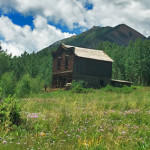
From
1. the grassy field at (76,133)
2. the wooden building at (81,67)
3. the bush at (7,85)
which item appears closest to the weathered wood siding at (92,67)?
the wooden building at (81,67)

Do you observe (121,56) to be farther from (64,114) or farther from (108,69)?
(64,114)

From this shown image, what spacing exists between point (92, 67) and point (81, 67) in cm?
227

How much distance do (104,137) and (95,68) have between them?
114 feet

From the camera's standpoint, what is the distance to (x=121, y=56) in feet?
191

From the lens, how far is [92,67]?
3981 cm

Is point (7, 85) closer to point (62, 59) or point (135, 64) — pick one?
point (62, 59)

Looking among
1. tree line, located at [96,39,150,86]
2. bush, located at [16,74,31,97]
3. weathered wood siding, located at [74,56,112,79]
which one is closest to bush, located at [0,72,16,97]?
bush, located at [16,74,31,97]

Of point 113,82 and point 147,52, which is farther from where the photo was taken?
point 147,52

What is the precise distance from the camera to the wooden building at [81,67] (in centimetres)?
3875

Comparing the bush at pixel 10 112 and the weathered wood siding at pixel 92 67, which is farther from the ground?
the weathered wood siding at pixel 92 67

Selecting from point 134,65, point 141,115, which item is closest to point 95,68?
point 134,65

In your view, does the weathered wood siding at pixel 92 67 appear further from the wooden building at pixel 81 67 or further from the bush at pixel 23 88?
the bush at pixel 23 88

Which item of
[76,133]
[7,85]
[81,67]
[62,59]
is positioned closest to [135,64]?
[81,67]

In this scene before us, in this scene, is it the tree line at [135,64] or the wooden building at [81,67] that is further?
the tree line at [135,64]
